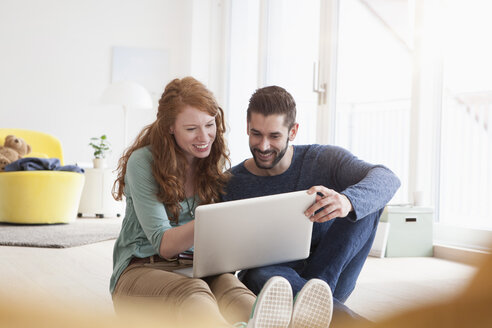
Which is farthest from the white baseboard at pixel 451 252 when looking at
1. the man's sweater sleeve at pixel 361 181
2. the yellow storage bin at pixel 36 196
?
the yellow storage bin at pixel 36 196

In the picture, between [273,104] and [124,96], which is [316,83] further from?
[273,104]

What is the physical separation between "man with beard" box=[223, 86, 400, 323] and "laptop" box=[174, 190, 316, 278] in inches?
5.7

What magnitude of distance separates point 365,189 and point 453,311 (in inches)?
54.1

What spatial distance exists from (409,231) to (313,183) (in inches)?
72.3

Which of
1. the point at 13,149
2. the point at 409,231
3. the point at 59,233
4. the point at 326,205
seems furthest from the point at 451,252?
the point at 13,149

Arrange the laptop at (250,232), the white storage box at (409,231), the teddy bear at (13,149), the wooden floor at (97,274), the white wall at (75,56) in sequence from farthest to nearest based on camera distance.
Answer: the white wall at (75,56) < the teddy bear at (13,149) < the white storage box at (409,231) < the wooden floor at (97,274) < the laptop at (250,232)

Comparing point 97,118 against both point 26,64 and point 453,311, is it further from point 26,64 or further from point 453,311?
point 453,311

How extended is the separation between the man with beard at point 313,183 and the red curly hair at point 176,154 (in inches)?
4.2

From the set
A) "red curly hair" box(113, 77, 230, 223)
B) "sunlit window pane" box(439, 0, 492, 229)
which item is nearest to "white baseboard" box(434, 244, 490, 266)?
"sunlit window pane" box(439, 0, 492, 229)

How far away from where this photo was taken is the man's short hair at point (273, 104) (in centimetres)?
183

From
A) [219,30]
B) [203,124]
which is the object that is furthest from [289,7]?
[203,124]

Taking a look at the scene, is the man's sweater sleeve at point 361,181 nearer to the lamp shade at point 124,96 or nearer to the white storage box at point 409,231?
the white storage box at point 409,231

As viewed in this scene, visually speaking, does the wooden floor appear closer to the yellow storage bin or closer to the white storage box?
the white storage box

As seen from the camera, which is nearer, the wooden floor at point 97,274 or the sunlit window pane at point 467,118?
the wooden floor at point 97,274
